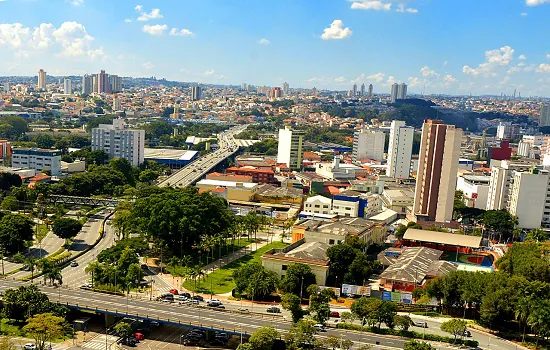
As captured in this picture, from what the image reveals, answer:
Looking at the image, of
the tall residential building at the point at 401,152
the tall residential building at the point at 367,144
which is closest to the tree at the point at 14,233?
the tall residential building at the point at 401,152

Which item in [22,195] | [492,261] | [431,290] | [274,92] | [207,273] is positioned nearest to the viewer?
[431,290]

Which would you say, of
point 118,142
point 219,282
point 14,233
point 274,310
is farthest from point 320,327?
point 118,142

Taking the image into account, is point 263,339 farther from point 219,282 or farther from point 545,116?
point 545,116

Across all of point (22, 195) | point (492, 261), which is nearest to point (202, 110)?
point (22, 195)

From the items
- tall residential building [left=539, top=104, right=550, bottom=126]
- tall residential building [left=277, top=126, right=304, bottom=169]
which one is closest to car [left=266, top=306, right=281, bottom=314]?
tall residential building [left=277, top=126, right=304, bottom=169]

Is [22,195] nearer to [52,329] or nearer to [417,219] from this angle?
[52,329]

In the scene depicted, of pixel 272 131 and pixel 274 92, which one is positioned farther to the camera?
pixel 274 92

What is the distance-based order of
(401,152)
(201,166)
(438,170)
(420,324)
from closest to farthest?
(420,324)
(438,170)
(401,152)
(201,166)
